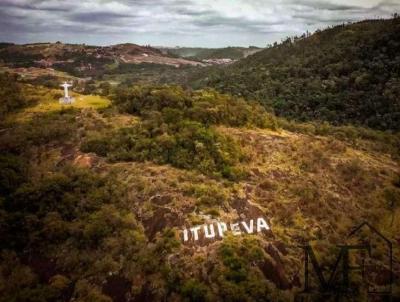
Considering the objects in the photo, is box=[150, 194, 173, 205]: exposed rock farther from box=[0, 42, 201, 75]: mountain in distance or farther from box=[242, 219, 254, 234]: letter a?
box=[0, 42, 201, 75]: mountain in distance

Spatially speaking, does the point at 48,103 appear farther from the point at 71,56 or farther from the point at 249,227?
A: the point at 71,56

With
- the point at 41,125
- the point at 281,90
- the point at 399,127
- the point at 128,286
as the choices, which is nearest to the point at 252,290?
the point at 128,286

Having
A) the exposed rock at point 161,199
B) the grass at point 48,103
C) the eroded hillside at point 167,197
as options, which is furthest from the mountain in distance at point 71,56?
the exposed rock at point 161,199

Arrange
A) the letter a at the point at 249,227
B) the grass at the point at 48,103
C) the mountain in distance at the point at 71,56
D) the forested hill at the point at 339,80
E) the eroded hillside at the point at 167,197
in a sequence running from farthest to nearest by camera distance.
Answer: the mountain in distance at the point at 71,56 < the forested hill at the point at 339,80 < the grass at the point at 48,103 < the letter a at the point at 249,227 < the eroded hillside at the point at 167,197

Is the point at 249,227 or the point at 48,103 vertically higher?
the point at 48,103

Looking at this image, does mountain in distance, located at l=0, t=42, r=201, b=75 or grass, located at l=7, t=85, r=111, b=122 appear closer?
grass, located at l=7, t=85, r=111, b=122

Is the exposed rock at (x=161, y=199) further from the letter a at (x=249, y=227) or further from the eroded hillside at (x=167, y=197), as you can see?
the letter a at (x=249, y=227)

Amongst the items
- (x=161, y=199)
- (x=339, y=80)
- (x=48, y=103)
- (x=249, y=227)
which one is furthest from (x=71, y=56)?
(x=249, y=227)

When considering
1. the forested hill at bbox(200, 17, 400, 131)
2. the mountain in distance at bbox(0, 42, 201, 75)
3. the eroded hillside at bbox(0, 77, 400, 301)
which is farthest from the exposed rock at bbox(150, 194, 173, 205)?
the mountain in distance at bbox(0, 42, 201, 75)

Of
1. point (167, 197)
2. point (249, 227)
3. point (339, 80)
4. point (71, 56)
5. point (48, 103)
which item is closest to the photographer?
point (249, 227)
